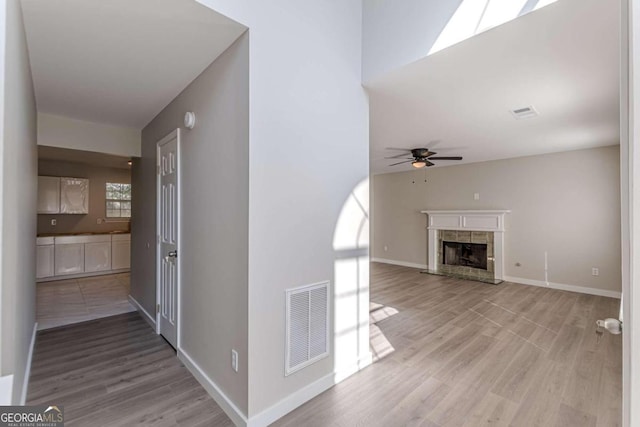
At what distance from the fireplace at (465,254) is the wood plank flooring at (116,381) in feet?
19.3

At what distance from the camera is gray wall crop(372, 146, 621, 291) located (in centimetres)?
477

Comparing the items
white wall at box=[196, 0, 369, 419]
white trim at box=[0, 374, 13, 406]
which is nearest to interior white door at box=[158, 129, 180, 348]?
white wall at box=[196, 0, 369, 419]

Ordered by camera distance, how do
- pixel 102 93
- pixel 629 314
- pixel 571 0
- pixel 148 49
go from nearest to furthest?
pixel 629 314, pixel 571 0, pixel 148 49, pixel 102 93

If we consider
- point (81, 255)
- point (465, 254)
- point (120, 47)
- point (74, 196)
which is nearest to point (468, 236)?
point (465, 254)

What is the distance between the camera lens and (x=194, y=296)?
8.13ft

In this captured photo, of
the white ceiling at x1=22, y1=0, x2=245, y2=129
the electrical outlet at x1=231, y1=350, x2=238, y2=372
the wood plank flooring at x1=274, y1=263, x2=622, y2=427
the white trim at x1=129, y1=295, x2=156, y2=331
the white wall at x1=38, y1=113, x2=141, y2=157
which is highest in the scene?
the white ceiling at x1=22, y1=0, x2=245, y2=129

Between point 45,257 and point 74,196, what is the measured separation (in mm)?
1413

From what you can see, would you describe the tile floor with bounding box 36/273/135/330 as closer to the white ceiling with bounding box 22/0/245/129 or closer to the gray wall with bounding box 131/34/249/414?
the gray wall with bounding box 131/34/249/414

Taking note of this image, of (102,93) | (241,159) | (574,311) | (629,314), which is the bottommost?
(574,311)

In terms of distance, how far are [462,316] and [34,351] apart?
4723 millimetres

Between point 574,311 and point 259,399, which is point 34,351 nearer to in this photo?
point 259,399

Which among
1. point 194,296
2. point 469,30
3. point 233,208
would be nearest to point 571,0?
point 469,30

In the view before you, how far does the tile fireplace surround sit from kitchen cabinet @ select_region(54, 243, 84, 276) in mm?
7441

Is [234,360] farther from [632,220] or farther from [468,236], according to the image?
[468,236]
